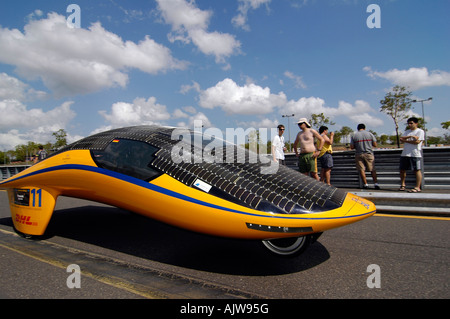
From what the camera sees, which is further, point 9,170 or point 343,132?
point 343,132

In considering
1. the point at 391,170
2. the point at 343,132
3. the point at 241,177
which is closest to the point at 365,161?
the point at 391,170

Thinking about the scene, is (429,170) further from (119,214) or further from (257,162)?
(119,214)

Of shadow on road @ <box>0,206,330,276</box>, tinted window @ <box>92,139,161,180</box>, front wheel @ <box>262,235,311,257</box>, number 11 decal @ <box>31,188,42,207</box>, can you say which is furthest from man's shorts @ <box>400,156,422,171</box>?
number 11 decal @ <box>31,188,42,207</box>

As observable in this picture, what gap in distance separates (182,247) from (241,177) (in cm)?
118

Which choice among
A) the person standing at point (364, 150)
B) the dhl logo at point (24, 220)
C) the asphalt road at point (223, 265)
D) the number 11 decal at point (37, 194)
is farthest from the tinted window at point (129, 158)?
the person standing at point (364, 150)

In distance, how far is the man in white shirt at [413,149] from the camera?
240 inches

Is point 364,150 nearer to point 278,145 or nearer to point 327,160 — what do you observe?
point 327,160

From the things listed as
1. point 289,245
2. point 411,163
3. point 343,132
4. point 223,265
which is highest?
point 343,132

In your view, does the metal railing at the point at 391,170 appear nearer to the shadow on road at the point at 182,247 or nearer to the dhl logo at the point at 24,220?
the shadow on road at the point at 182,247

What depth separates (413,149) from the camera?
614 cm

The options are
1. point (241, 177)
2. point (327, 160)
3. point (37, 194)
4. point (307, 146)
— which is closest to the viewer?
point (241, 177)

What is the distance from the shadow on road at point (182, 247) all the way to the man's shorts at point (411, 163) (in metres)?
4.39
